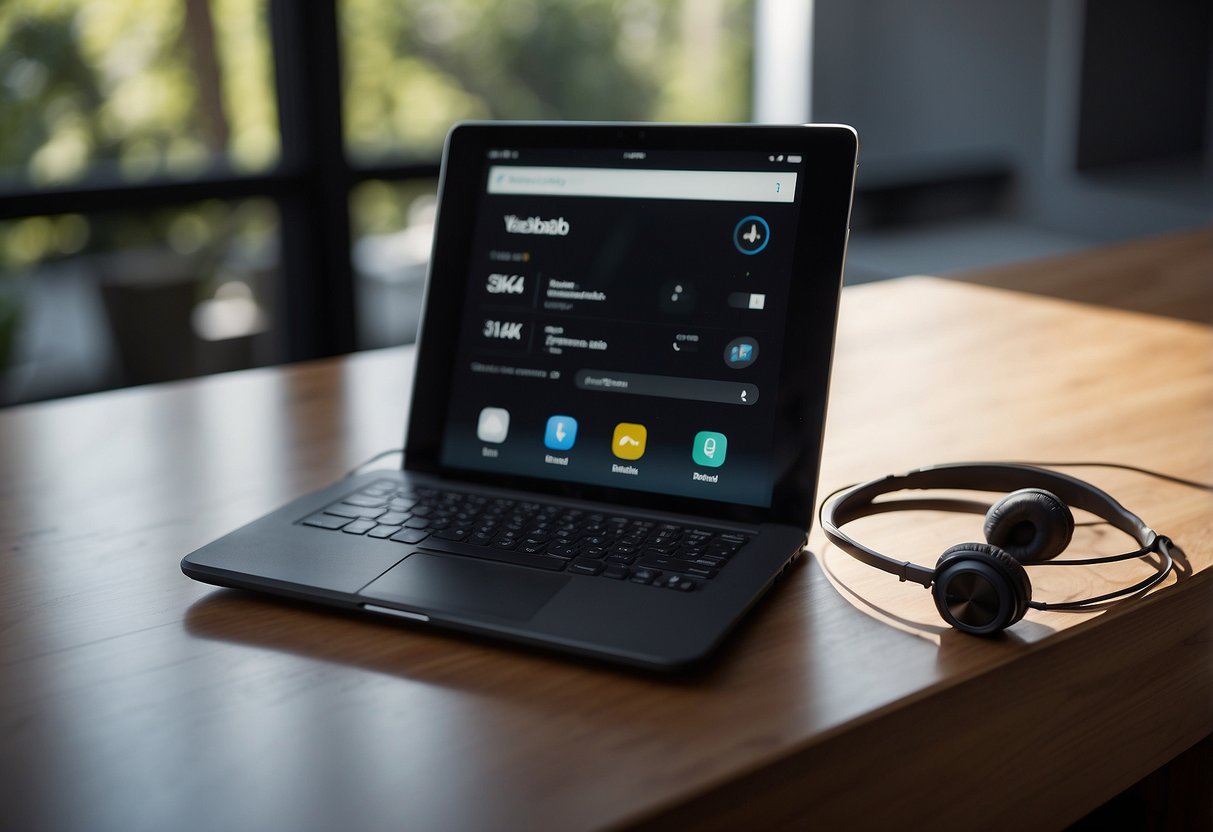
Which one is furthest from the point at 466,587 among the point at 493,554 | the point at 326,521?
→ the point at 326,521

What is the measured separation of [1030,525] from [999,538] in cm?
2

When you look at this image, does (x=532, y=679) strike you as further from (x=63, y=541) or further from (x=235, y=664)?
(x=63, y=541)

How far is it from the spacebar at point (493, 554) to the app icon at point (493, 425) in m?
0.12

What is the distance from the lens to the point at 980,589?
1.93ft

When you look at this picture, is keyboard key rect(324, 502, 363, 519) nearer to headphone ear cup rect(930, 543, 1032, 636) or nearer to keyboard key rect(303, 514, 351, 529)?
keyboard key rect(303, 514, 351, 529)

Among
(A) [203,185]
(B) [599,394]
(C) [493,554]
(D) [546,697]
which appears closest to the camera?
(D) [546,697]

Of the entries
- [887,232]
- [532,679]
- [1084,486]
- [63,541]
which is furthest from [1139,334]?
[887,232]

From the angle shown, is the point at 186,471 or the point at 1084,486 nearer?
the point at 1084,486

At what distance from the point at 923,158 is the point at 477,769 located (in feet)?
11.6

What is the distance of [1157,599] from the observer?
643mm

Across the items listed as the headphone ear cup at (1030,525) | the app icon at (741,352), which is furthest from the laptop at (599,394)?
the headphone ear cup at (1030,525)

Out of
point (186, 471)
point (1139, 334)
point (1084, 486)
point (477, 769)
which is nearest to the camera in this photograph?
point (477, 769)

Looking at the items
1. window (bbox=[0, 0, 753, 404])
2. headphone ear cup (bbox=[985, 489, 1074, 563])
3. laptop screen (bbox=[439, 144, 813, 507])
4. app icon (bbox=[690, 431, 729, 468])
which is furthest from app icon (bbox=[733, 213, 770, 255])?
window (bbox=[0, 0, 753, 404])

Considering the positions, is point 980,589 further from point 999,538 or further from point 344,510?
point 344,510
